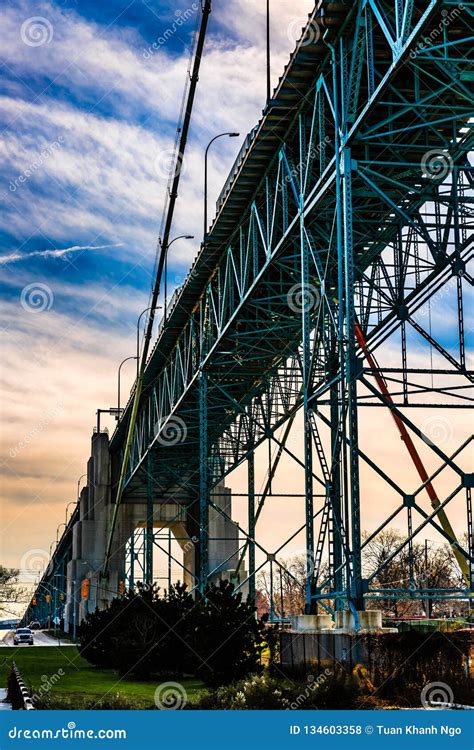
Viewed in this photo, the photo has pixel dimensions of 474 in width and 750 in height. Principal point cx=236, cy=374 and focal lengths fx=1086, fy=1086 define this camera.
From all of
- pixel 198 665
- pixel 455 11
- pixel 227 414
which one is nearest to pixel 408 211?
pixel 455 11

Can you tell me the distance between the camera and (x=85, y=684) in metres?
28.6

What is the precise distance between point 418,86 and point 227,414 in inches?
1199

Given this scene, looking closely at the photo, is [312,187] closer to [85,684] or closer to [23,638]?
[85,684]

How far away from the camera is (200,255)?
39875mm

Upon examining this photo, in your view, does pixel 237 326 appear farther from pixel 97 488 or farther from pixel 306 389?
pixel 97 488

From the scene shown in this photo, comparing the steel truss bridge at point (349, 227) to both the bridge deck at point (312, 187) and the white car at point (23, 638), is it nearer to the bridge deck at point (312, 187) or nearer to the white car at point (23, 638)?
the bridge deck at point (312, 187)

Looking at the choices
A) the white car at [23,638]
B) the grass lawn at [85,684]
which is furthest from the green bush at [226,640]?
the white car at [23,638]

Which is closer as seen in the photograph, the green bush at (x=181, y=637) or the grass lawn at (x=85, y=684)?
the grass lawn at (x=85, y=684)

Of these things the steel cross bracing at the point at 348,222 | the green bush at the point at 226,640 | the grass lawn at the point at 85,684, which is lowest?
the grass lawn at the point at 85,684

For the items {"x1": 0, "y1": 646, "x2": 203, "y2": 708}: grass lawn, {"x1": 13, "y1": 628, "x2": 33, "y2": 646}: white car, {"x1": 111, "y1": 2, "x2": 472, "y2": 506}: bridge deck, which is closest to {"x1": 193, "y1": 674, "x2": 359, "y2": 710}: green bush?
{"x1": 0, "y1": 646, "x2": 203, "y2": 708}: grass lawn

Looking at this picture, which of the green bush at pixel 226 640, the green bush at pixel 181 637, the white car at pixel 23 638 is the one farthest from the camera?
the white car at pixel 23 638

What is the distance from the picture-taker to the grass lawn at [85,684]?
22328 mm

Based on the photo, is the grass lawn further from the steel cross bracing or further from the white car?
the white car
